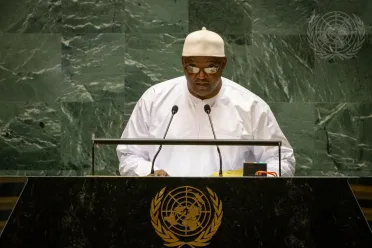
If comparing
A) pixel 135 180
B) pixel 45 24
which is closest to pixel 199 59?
pixel 135 180

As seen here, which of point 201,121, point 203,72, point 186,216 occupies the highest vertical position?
point 203,72

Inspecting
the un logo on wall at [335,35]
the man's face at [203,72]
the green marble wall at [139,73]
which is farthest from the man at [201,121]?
the un logo on wall at [335,35]

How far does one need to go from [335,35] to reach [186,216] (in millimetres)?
4478

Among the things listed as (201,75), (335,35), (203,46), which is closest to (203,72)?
(201,75)

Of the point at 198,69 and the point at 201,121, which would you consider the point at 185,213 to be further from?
the point at 201,121

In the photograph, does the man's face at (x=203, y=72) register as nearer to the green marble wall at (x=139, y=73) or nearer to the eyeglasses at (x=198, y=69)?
the eyeglasses at (x=198, y=69)

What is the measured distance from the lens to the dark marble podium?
3557 millimetres

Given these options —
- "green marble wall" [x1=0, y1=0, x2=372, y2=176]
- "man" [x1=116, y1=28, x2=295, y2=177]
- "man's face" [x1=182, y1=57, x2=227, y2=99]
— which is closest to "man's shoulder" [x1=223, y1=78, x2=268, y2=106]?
"man" [x1=116, y1=28, x2=295, y2=177]

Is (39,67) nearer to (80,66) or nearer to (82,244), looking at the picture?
(80,66)

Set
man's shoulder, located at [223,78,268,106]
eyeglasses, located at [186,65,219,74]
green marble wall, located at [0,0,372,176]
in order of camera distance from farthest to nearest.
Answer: green marble wall, located at [0,0,372,176] → man's shoulder, located at [223,78,268,106] → eyeglasses, located at [186,65,219,74]

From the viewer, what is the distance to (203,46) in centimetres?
564

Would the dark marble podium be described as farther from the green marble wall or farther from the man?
the green marble wall

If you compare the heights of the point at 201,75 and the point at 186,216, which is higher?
the point at 201,75

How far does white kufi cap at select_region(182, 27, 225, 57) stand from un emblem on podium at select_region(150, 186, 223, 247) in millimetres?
2153
